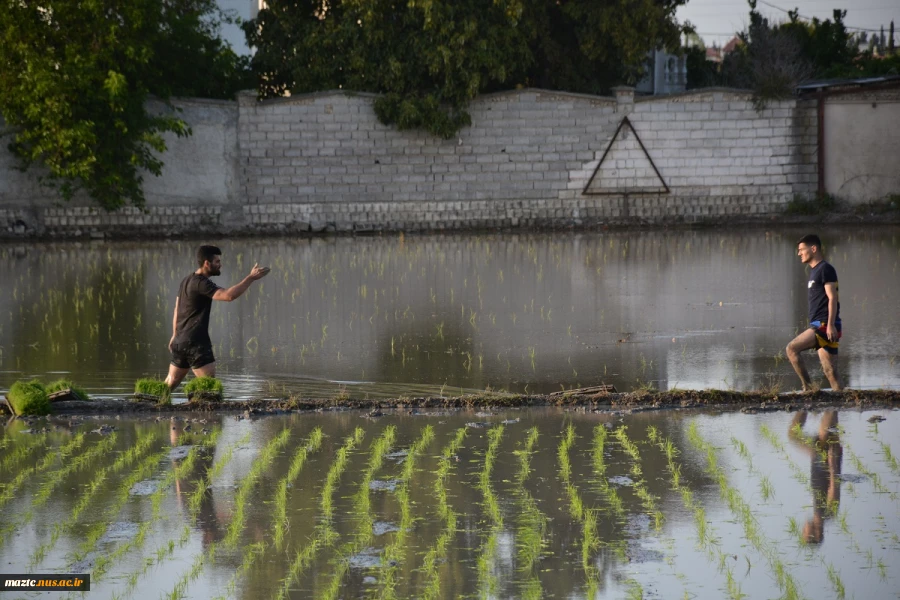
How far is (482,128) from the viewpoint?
102 feet

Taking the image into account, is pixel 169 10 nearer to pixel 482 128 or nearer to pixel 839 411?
pixel 482 128

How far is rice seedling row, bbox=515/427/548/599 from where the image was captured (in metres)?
5.39

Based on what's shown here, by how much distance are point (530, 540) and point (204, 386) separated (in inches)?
165

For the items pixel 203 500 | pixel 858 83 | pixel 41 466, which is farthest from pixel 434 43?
pixel 203 500

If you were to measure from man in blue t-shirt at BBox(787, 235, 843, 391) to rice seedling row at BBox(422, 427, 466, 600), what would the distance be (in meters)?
3.01

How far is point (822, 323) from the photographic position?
31.3 ft

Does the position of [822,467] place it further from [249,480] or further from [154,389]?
[154,389]

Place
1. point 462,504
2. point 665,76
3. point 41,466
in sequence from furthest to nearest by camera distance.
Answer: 1. point 665,76
2. point 41,466
3. point 462,504

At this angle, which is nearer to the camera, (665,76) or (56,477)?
(56,477)

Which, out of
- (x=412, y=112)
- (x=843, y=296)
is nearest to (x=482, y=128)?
(x=412, y=112)

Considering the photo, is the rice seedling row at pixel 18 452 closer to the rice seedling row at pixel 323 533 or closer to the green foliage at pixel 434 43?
the rice seedling row at pixel 323 533

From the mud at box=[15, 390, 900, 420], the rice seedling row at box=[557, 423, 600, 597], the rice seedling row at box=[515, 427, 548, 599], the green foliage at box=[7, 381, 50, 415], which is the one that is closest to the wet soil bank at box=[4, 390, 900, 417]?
the mud at box=[15, 390, 900, 420]

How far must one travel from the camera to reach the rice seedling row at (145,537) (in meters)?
5.64

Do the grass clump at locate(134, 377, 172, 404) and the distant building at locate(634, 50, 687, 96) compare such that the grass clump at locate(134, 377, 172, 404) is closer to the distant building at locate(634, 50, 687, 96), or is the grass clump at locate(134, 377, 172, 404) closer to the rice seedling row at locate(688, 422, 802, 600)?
the rice seedling row at locate(688, 422, 802, 600)
